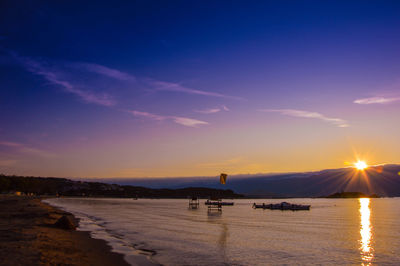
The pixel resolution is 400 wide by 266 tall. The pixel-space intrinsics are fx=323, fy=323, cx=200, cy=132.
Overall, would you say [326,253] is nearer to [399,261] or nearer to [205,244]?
[399,261]

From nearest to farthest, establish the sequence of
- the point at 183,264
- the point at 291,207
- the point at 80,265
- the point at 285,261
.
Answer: the point at 80,265 < the point at 183,264 < the point at 285,261 < the point at 291,207

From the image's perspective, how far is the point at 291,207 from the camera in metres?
120

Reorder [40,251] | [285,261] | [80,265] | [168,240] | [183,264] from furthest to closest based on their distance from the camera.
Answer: [168,240] → [285,261] → [183,264] → [40,251] → [80,265]

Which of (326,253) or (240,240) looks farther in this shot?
(240,240)

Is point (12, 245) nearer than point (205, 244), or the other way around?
point (12, 245)

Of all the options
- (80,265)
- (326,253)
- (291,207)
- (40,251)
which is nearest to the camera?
(80,265)

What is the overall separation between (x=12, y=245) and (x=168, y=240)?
48.3 feet

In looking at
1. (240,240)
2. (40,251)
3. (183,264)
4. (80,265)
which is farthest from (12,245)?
(240,240)

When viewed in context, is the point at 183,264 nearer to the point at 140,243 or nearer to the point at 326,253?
the point at 140,243

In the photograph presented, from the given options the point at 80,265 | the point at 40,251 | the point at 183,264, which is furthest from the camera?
the point at 183,264

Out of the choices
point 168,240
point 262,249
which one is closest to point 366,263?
point 262,249

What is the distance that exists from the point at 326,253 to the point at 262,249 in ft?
16.4

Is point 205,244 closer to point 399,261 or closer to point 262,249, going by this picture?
point 262,249

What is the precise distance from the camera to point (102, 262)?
18422 mm
